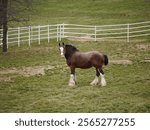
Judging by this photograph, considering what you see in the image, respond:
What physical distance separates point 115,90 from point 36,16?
33.4 m

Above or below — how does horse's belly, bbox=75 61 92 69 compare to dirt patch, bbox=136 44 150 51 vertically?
above

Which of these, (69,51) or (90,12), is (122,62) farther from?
(90,12)

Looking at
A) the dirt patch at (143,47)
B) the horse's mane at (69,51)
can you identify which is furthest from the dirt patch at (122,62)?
the horse's mane at (69,51)

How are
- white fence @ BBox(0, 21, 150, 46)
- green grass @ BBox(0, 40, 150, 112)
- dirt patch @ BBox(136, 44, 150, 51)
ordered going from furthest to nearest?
1. white fence @ BBox(0, 21, 150, 46)
2. dirt patch @ BBox(136, 44, 150, 51)
3. green grass @ BBox(0, 40, 150, 112)

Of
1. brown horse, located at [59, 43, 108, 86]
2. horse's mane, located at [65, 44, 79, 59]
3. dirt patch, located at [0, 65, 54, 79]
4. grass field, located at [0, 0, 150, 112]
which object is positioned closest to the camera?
grass field, located at [0, 0, 150, 112]

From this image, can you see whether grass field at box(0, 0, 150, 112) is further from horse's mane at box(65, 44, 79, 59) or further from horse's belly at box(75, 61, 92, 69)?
horse's mane at box(65, 44, 79, 59)

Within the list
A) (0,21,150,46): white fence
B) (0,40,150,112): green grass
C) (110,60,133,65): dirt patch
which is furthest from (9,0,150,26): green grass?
(0,40,150,112): green grass

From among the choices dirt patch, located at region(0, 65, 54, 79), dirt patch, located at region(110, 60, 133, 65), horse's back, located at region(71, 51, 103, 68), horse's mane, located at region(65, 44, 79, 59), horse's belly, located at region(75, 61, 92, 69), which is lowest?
dirt patch, located at region(0, 65, 54, 79)

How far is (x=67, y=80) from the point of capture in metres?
17.5

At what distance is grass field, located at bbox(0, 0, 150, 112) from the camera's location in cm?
1362

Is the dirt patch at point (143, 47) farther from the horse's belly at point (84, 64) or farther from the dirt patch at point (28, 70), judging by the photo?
the horse's belly at point (84, 64)

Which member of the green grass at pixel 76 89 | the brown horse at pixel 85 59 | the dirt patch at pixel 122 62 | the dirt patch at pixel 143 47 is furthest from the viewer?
the dirt patch at pixel 143 47

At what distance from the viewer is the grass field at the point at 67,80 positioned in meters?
13.6

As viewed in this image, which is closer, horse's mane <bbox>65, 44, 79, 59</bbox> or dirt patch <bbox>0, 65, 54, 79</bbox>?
horse's mane <bbox>65, 44, 79, 59</bbox>
